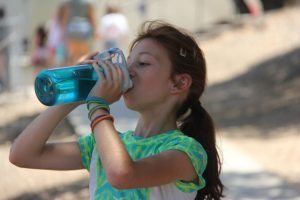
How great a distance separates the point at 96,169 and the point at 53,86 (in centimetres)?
35

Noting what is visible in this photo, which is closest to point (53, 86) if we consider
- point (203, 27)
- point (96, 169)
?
point (96, 169)

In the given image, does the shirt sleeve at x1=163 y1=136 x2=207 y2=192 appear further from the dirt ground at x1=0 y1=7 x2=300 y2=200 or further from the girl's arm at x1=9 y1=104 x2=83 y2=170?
the dirt ground at x1=0 y1=7 x2=300 y2=200

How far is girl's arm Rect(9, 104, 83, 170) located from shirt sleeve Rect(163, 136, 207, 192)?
419 mm

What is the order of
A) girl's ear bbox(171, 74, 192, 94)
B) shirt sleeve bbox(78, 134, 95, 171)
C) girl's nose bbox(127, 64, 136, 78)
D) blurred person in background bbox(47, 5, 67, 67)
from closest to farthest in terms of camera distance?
girl's nose bbox(127, 64, 136, 78) → girl's ear bbox(171, 74, 192, 94) → shirt sleeve bbox(78, 134, 95, 171) → blurred person in background bbox(47, 5, 67, 67)

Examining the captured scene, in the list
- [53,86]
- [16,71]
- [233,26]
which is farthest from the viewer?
[233,26]

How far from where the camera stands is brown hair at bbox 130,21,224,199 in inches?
107

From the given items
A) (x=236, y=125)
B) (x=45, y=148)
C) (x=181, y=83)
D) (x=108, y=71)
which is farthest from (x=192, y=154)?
(x=236, y=125)

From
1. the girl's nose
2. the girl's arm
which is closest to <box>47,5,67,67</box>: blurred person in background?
the girl's arm

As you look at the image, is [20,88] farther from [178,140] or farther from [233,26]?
[178,140]

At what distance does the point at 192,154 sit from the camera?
255cm

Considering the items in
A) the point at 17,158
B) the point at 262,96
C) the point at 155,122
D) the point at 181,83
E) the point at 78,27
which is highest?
the point at 181,83

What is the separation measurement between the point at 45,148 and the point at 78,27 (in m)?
8.79

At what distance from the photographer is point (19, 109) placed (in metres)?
10.6

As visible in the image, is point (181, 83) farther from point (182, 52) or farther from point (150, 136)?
point (150, 136)
